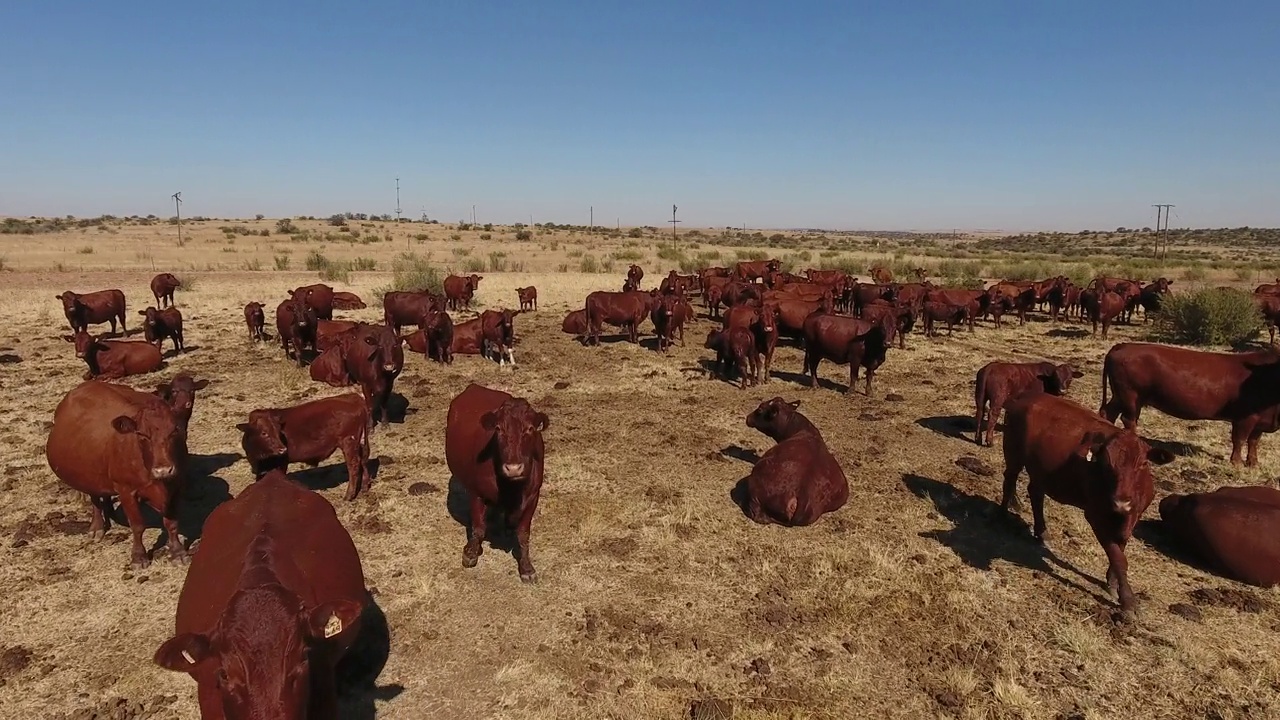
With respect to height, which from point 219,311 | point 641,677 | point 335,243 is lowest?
point 641,677

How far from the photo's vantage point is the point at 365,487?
26.0ft

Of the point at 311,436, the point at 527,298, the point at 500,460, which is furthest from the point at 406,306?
the point at 500,460

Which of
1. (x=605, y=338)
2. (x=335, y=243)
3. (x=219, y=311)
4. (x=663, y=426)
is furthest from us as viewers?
(x=335, y=243)

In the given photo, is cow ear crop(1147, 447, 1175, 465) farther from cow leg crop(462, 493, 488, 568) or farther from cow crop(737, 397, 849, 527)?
cow leg crop(462, 493, 488, 568)

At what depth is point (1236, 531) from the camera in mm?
6012

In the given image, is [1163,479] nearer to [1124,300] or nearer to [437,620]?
[437,620]

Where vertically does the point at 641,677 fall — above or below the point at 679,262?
below

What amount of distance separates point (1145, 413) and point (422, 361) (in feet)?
46.4

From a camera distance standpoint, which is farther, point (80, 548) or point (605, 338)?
point (605, 338)

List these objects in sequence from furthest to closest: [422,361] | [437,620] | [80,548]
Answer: [422,361], [80,548], [437,620]

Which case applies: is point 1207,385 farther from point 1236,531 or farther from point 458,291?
point 458,291

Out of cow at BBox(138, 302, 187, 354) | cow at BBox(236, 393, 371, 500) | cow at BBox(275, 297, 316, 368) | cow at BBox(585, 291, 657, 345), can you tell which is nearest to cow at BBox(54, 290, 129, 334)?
cow at BBox(138, 302, 187, 354)

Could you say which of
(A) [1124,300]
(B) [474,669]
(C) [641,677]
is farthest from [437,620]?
(A) [1124,300]

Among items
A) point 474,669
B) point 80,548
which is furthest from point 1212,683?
point 80,548
